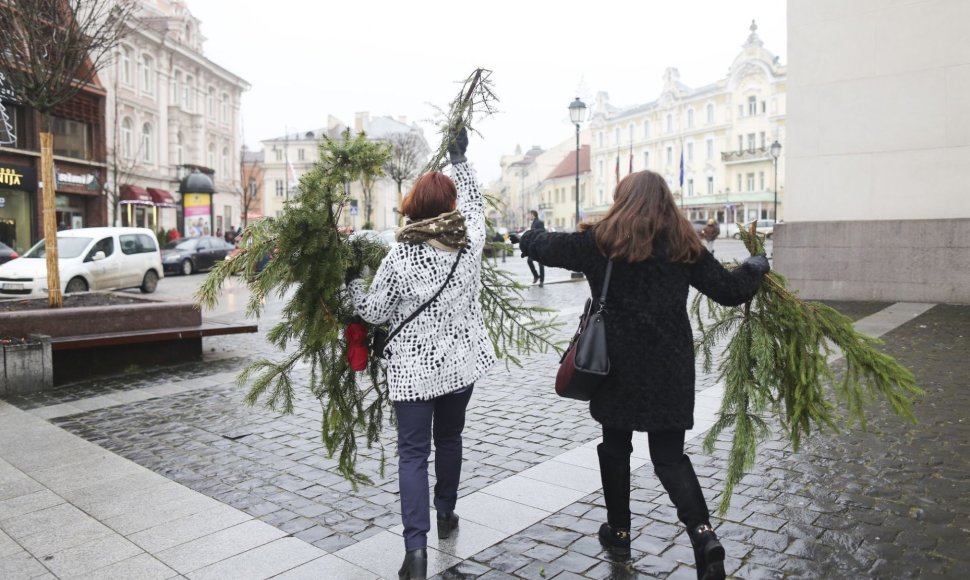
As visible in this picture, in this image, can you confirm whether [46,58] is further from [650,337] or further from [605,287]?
[650,337]

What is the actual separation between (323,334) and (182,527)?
1.49 metres

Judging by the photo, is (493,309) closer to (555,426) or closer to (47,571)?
(555,426)

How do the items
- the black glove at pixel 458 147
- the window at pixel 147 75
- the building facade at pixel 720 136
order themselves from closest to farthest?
the black glove at pixel 458 147, the window at pixel 147 75, the building facade at pixel 720 136

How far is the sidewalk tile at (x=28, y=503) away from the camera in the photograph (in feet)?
14.8

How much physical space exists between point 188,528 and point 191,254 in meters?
26.4

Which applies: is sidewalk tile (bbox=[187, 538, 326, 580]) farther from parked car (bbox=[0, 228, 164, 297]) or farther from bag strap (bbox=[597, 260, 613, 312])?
parked car (bbox=[0, 228, 164, 297])

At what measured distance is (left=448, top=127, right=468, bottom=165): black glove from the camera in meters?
4.14

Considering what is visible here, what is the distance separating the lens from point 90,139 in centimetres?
3581

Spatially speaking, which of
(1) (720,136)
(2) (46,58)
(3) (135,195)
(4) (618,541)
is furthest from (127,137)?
(1) (720,136)

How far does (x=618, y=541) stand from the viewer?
376 cm

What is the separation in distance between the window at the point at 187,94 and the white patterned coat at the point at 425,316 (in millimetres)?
51870

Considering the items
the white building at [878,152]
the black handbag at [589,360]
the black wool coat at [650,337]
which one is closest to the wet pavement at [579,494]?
the black wool coat at [650,337]

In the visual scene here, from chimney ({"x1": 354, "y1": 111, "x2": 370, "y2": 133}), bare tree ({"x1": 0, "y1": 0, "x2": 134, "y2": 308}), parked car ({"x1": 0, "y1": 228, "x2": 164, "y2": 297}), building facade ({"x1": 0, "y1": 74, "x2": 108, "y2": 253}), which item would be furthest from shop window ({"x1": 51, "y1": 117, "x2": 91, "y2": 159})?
chimney ({"x1": 354, "y1": 111, "x2": 370, "y2": 133})

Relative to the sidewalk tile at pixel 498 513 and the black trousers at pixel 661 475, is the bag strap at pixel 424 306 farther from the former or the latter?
the sidewalk tile at pixel 498 513
